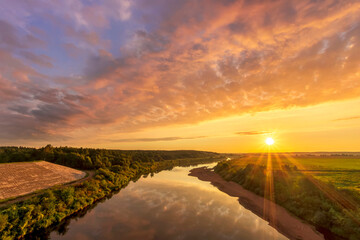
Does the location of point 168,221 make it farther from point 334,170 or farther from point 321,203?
point 334,170

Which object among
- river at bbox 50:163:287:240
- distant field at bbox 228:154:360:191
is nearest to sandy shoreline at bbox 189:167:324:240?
river at bbox 50:163:287:240

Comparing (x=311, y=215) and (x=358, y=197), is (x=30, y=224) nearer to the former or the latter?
(x=311, y=215)

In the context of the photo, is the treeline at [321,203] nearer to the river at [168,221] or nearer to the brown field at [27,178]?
the river at [168,221]

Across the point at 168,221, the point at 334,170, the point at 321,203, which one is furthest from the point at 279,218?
the point at 334,170

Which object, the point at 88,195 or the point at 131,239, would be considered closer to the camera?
the point at 131,239

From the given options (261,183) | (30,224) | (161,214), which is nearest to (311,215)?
(261,183)
